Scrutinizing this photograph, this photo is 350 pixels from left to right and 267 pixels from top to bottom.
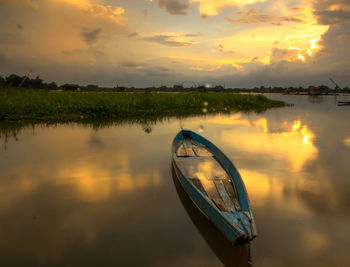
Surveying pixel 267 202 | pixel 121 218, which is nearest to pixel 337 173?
pixel 267 202

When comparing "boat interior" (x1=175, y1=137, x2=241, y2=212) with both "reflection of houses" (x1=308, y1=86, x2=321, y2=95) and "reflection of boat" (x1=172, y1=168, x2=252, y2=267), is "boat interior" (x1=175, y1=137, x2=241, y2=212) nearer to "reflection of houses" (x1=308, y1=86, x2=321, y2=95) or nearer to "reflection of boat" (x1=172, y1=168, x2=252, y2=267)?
"reflection of boat" (x1=172, y1=168, x2=252, y2=267)

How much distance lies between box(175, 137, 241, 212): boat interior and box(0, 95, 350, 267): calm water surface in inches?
16.9

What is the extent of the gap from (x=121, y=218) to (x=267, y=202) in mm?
2808

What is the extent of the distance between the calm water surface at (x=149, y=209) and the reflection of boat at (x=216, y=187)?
0.43 metres

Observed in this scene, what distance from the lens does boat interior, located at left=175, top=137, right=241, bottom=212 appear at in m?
4.08

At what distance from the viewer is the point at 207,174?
5449mm

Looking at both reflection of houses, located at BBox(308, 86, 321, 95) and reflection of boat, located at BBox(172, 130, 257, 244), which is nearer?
reflection of boat, located at BBox(172, 130, 257, 244)

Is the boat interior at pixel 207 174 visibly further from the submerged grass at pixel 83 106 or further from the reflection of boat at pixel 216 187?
the submerged grass at pixel 83 106

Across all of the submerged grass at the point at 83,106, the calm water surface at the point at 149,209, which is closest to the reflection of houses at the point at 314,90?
the submerged grass at the point at 83,106

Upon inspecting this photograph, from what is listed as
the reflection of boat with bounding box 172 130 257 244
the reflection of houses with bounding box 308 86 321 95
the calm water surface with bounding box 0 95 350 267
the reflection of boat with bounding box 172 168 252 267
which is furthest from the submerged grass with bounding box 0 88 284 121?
the reflection of houses with bounding box 308 86 321 95

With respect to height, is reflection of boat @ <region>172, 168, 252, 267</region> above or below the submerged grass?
below

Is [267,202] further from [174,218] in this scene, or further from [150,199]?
[150,199]

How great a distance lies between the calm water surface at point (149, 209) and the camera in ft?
11.0

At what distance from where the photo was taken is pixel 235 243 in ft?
9.64
